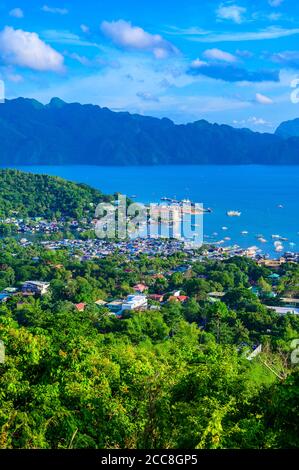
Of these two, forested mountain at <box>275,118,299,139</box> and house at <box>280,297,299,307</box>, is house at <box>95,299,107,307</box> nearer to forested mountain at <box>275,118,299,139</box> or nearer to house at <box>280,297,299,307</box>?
house at <box>280,297,299,307</box>

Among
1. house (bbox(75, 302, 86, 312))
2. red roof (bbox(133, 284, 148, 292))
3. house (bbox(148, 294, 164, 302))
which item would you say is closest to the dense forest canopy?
house (bbox(75, 302, 86, 312))

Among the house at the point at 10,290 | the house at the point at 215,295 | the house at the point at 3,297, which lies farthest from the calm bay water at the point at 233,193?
the house at the point at 3,297

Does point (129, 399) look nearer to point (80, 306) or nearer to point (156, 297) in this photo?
point (80, 306)

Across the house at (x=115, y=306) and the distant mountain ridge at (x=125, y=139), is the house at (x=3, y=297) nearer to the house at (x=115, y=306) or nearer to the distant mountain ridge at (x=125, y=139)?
the house at (x=115, y=306)

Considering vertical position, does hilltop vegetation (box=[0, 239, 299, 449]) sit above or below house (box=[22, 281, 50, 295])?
above

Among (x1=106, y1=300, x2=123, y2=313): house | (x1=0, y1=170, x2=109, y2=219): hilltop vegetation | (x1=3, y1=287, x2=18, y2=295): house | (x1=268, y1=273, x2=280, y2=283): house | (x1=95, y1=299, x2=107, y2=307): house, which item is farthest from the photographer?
(x1=0, y1=170, x2=109, y2=219): hilltop vegetation

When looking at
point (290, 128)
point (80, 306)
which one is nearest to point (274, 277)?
point (80, 306)
